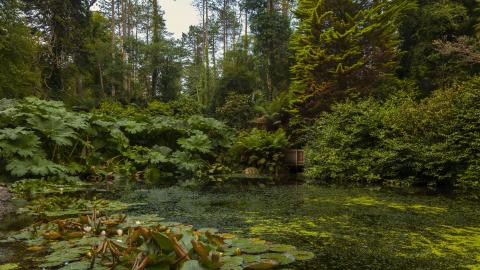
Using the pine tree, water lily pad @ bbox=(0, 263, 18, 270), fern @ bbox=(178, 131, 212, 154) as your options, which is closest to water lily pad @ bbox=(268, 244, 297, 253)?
water lily pad @ bbox=(0, 263, 18, 270)

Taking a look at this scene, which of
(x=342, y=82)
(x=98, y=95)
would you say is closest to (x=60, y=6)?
(x=98, y=95)

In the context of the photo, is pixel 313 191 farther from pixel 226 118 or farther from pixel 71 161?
pixel 226 118

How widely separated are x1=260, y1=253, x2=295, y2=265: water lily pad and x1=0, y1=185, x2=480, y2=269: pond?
0.06 m

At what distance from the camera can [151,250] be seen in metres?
2.00

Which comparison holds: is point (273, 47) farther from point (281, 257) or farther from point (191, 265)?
point (191, 265)

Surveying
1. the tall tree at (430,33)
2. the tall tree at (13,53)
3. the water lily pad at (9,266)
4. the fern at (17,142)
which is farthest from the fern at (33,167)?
the tall tree at (430,33)

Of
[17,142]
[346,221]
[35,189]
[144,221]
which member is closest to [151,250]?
[144,221]

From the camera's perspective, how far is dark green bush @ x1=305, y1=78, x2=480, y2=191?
21.4ft

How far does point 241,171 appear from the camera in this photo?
429 inches

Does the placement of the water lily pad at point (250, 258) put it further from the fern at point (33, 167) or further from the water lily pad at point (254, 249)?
the fern at point (33, 167)

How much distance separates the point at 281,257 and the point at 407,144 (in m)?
5.79

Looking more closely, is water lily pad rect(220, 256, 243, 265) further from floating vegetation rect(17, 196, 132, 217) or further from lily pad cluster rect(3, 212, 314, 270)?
floating vegetation rect(17, 196, 132, 217)

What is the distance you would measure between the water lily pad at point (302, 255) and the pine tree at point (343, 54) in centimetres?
987

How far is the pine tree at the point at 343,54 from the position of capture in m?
12.0
